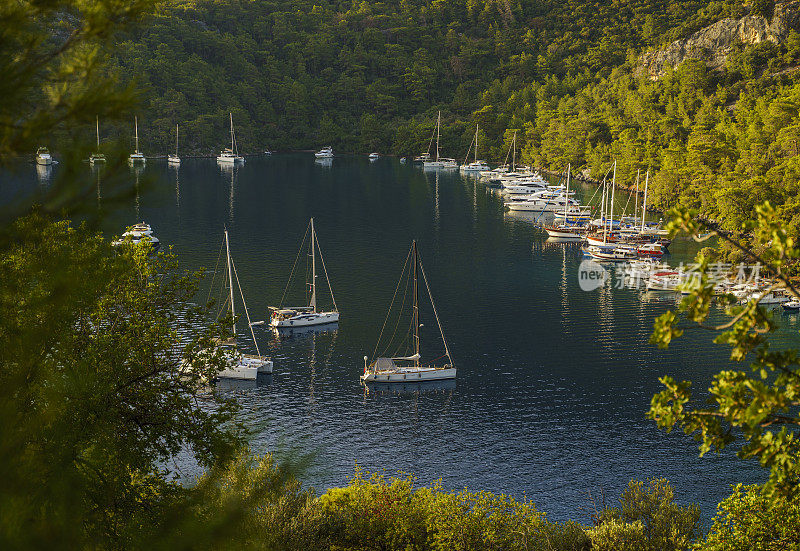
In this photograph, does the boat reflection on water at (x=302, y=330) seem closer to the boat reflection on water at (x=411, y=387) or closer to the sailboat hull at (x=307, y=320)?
the sailboat hull at (x=307, y=320)

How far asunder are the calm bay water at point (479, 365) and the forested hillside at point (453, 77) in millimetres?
37676

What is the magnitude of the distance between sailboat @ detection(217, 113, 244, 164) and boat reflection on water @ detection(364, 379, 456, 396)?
95.4 meters

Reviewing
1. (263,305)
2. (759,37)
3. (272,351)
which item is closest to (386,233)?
(263,305)

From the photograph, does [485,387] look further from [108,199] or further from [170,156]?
[170,156]

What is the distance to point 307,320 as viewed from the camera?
5084cm

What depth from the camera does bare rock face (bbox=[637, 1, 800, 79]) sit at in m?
108

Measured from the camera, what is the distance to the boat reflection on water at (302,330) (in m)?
50.1

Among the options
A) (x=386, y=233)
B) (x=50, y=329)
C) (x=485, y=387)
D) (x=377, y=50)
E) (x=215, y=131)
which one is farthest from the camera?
(x=377, y=50)

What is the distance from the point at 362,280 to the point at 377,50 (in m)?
115

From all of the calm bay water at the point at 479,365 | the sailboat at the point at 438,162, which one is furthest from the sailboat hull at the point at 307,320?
the sailboat at the point at 438,162

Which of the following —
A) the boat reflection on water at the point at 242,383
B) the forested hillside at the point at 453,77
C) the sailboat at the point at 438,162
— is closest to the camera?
the boat reflection on water at the point at 242,383

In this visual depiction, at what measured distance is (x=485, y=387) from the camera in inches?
1693

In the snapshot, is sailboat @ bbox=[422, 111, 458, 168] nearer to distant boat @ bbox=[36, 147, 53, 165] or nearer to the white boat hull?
the white boat hull


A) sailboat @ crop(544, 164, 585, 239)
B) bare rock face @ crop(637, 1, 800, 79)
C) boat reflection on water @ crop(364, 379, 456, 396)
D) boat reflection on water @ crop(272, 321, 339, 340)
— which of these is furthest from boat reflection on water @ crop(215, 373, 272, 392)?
bare rock face @ crop(637, 1, 800, 79)
